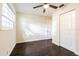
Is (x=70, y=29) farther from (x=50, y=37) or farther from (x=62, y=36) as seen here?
(x=50, y=37)

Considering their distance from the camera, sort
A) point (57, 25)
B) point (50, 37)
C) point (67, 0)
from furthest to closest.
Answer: point (50, 37)
point (57, 25)
point (67, 0)

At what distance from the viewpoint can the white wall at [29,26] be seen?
11.4 ft

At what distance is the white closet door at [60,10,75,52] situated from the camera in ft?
9.41

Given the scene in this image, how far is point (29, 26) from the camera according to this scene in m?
3.62

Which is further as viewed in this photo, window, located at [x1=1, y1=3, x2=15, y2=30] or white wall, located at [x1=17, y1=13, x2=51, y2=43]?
white wall, located at [x1=17, y1=13, x2=51, y2=43]

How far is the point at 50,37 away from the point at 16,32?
2018mm

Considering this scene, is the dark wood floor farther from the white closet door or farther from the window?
the window

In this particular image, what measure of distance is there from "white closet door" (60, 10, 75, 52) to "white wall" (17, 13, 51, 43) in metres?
0.85

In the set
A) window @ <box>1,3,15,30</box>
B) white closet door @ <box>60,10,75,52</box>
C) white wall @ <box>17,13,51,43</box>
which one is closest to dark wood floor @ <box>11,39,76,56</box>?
white closet door @ <box>60,10,75,52</box>

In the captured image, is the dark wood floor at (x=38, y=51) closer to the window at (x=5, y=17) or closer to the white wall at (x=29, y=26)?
the white wall at (x=29, y=26)

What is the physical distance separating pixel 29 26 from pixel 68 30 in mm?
1621

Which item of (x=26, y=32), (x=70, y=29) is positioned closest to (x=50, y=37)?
(x=26, y=32)

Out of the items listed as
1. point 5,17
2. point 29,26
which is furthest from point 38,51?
point 5,17

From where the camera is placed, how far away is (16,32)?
3.74m
